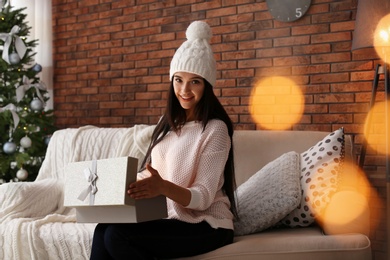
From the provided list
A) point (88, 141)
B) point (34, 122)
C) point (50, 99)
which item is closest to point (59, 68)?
point (50, 99)

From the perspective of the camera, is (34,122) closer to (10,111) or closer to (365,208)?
(10,111)

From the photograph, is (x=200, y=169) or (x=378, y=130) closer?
(x=200, y=169)

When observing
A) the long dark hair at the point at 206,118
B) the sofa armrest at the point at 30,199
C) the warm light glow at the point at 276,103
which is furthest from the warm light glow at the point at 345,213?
the sofa armrest at the point at 30,199

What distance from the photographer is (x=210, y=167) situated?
2340 millimetres

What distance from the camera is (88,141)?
12.1 feet

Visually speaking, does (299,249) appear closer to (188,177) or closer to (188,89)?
(188,177)

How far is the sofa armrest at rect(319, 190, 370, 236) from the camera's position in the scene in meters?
2.45

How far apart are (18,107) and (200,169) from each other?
92.1 inches

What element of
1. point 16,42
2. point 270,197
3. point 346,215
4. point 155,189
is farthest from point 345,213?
point 16,42

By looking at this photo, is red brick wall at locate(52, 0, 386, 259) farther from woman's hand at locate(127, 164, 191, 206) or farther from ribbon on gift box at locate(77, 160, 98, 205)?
ribbon on gift box at locate(77, 160, 98, 205)

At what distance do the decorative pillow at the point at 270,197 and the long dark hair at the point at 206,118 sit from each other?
0.35 ft

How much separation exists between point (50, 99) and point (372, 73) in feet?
8.44

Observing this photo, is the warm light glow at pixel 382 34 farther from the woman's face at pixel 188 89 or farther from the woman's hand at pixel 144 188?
the woman's hand at pixel 144 188

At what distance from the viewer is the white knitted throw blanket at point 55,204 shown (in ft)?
9.27
